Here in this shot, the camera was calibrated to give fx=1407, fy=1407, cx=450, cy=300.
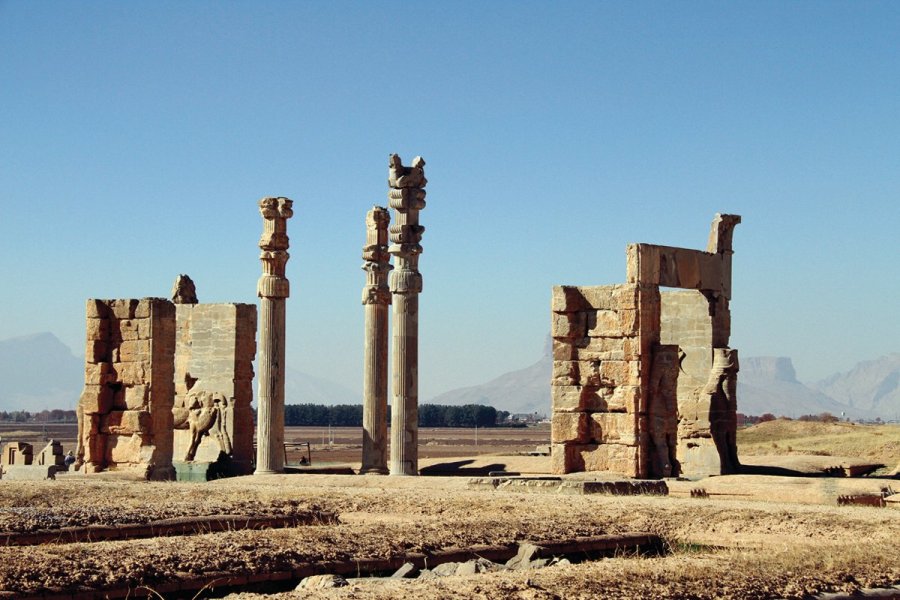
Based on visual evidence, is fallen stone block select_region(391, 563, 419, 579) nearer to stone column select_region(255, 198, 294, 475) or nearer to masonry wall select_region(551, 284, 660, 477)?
masonry wall select_region(551, 284, 660, 477)

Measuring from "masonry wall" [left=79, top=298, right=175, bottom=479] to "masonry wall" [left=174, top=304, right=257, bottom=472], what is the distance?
2739mm

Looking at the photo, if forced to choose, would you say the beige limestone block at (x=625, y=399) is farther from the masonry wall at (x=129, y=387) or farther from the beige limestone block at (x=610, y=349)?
the masonry wall at (x=129, y=387)

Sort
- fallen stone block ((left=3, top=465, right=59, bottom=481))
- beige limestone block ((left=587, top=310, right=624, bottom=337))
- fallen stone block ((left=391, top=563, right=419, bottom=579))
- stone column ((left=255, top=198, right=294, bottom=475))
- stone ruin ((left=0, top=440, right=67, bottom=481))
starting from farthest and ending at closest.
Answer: stone column ((left=255, top=198, right=294, bottom=475)) → stone ruin ((left=0, top=440, right=67, bottom=481)) → fallen stone block ((left=3, top=465, right=59, bottom=481)) → beige limestone block ((left=587, top=310, right=624, bottom=337)) → fallen stone block ((left=391, top=563, right=419, bottom=579))

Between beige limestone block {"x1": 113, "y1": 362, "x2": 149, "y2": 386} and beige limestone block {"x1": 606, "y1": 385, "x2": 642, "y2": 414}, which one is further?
beige limestone block {"x1": 113, "y1": 362, "x2": 149, "y2": 386}

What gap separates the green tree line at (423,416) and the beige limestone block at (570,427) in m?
87.8

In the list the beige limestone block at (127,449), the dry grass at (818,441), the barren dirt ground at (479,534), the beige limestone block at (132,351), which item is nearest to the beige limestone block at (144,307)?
the beige limestone block at (132,351)

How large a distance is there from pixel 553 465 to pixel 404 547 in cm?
1251

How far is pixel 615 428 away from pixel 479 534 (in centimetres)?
1139

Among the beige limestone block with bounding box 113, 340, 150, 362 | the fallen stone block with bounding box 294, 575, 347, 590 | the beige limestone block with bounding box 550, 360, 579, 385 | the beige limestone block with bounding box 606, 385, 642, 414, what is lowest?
the fallen stone block with bounding box 294, 575, 347, 590

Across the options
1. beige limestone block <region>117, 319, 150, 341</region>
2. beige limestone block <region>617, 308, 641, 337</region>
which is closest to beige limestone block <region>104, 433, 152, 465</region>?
beige limestone block <region>117, 319, 150, 341</region>

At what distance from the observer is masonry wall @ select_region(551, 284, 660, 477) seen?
23.6m

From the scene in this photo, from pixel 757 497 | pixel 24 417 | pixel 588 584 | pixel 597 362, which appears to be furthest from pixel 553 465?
pixel 24 417

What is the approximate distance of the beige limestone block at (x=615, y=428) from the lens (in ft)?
77.0

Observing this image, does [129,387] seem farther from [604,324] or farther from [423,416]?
[423,416]
